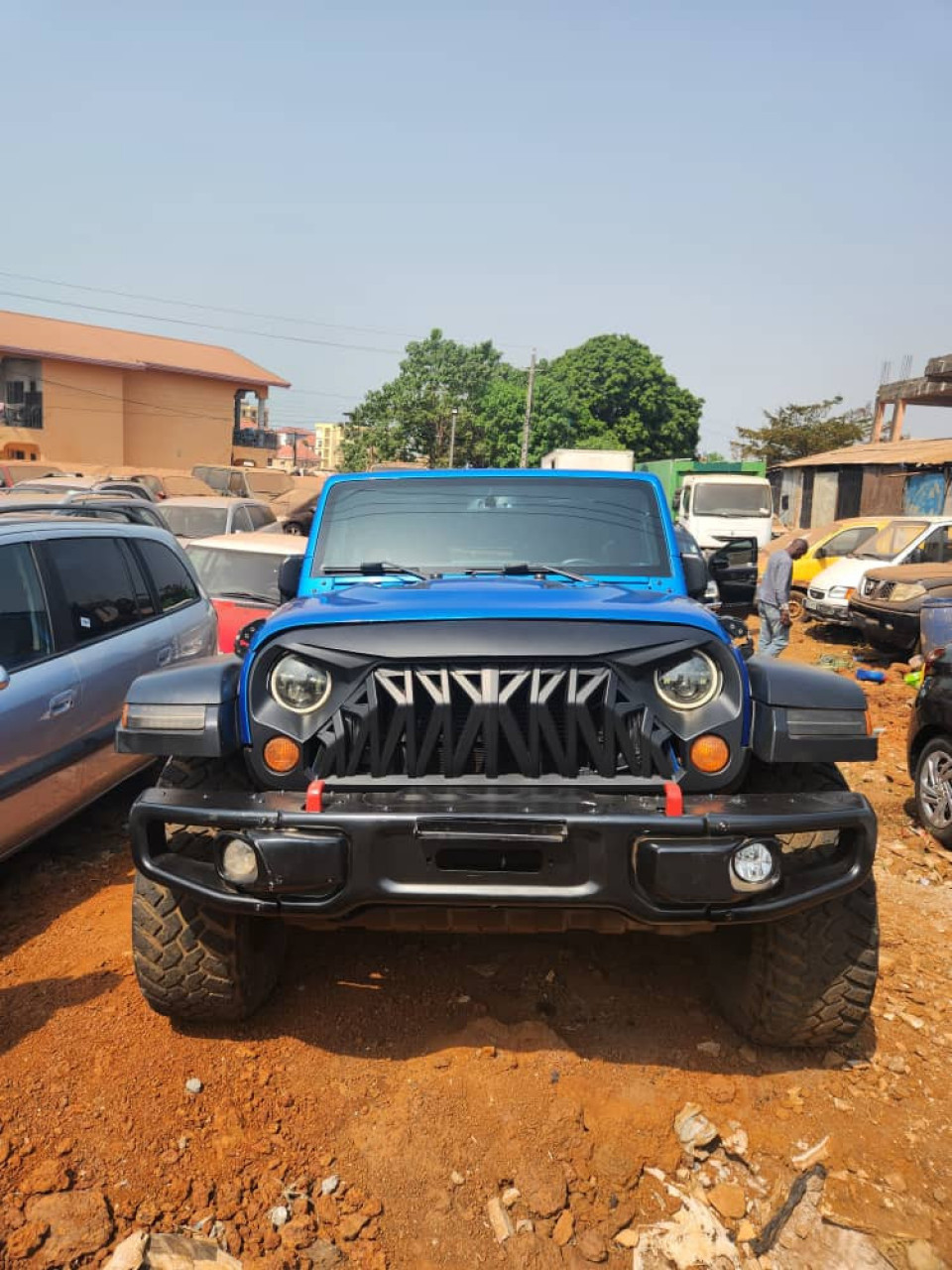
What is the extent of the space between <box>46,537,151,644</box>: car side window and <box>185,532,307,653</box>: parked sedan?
6.18ft

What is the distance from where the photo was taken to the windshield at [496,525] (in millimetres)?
4027

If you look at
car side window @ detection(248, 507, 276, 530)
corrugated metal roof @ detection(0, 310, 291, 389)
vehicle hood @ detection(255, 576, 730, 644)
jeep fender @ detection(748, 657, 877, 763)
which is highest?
corrugated metal roof @ detection(0, 310, 291, 389)

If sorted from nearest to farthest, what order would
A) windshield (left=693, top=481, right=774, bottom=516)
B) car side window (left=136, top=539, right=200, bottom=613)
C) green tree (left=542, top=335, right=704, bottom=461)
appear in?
1. car side window (left=136, top=539, right=200, bottom=613)
2. windshield (left=693, top=481, right=774, bottom=516)
3. green tree (left=542, top=335, right=704, bottom=461)

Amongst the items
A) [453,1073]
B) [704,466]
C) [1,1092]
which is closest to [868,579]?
[453,1073]

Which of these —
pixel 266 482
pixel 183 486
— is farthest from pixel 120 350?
pixel 183 486

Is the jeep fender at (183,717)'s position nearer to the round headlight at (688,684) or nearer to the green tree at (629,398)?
the round headlight at (688,684)

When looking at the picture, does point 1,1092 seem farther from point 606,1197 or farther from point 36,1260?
point 606,1197

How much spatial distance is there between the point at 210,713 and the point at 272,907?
59 cm

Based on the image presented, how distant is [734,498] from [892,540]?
10610mm

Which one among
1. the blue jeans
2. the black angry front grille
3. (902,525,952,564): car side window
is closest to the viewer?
the black angry front grille

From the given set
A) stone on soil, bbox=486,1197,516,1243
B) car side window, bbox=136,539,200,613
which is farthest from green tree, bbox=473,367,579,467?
stone on soil, bbox=486,1197,516,1243

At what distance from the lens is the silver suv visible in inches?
158

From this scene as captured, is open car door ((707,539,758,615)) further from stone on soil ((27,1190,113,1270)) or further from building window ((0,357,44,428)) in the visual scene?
building window ((0,357,44,428))

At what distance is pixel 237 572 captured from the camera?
25.5ft
